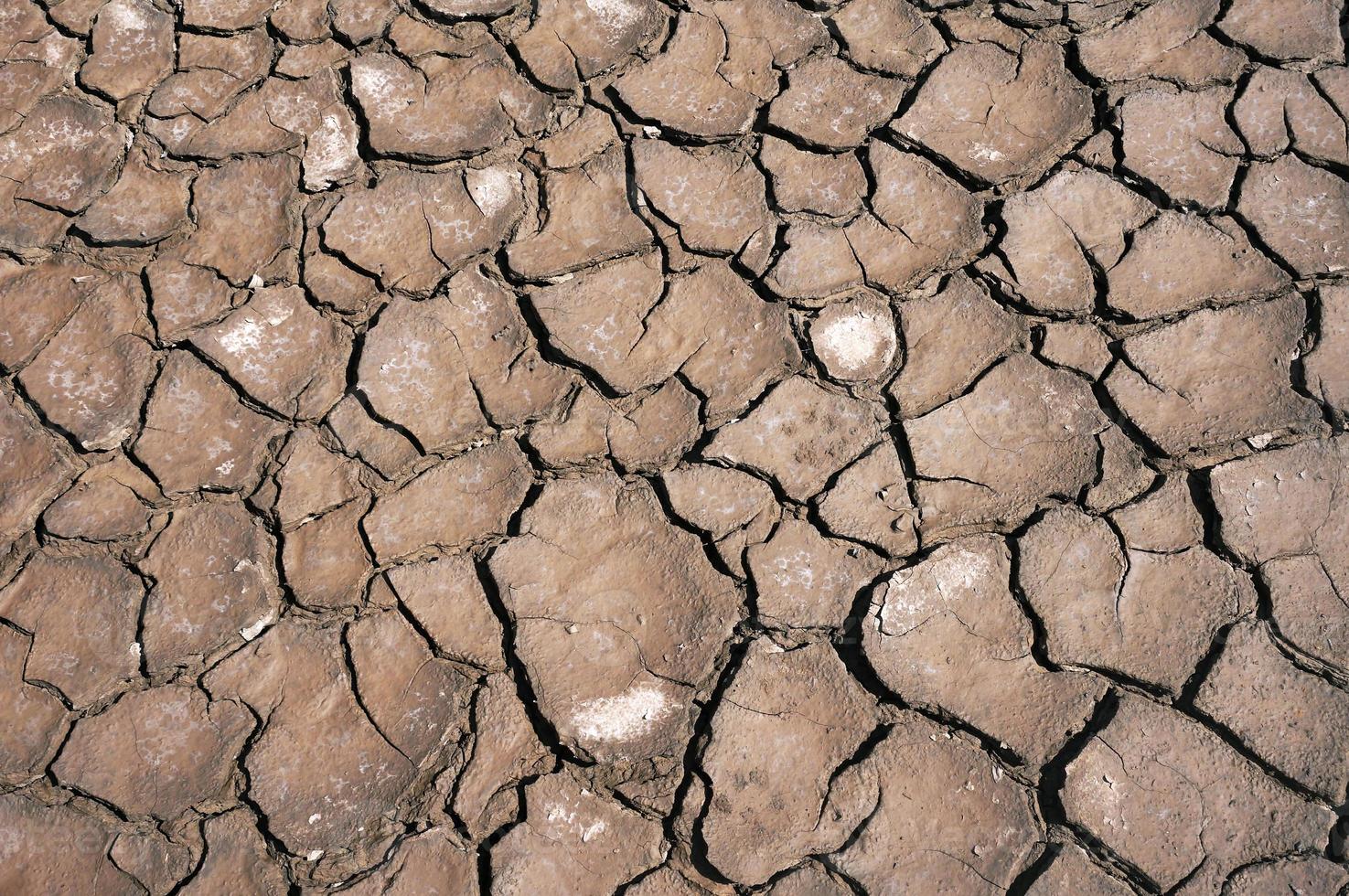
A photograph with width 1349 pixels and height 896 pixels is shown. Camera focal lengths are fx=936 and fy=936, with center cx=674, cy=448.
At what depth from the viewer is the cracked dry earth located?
1794 mm

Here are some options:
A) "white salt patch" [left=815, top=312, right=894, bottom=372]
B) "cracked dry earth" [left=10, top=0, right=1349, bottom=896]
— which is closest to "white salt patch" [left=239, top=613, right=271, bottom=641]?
"cracked dry earth" [left=10, top=0, right=1349, bottom=896]

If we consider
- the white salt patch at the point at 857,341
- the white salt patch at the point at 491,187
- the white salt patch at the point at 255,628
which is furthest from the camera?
the white salt patch at the point at 491,187

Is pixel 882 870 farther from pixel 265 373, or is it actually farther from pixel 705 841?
pixel 265 373

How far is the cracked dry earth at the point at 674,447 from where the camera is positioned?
1.79 metres

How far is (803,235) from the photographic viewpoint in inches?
87.7

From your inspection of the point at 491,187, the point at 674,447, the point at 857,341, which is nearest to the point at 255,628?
the point at 674,447

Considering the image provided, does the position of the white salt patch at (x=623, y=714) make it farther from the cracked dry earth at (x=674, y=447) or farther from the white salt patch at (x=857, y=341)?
the white salt patch at (x=857, y=341)

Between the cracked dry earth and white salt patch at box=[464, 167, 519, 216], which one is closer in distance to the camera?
the cracked dry earth

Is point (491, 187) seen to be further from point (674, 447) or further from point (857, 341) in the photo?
point (857, 341)

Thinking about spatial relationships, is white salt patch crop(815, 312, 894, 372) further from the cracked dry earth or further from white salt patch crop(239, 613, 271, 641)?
white salt patch crop(239, 613, 271, 641)

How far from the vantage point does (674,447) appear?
6.74 feet

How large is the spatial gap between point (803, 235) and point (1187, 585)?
44.3 inches

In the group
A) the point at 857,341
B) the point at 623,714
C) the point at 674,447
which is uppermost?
the point at 857,341

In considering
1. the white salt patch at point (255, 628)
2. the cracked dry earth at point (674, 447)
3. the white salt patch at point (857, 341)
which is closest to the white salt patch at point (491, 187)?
the cracked dry earth at point (674, 447)
